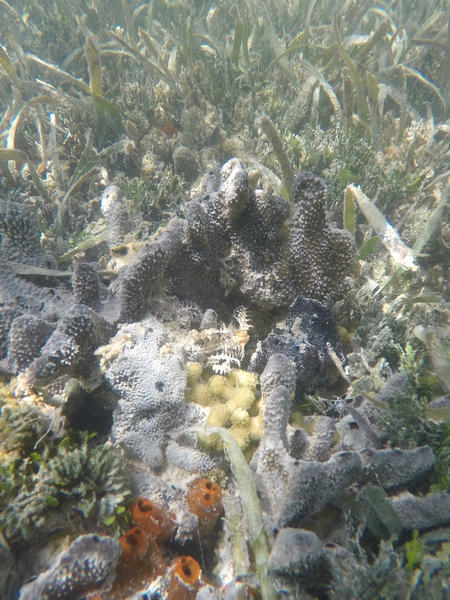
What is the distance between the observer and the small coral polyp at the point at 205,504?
1.72 metres

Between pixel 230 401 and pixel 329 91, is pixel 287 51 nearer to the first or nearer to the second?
pixel 329 91

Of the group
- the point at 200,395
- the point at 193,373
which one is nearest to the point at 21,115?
the point at 193,373

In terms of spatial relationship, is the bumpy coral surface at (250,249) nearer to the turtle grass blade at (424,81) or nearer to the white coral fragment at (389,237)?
the white coral fragment at (389,237)

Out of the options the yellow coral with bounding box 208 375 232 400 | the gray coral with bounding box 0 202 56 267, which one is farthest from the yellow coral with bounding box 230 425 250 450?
the gray coral with bounding box 0 202 56 267

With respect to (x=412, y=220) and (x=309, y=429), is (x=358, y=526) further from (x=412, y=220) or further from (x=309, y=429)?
(x=412, y=220)

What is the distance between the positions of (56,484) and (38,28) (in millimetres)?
9811

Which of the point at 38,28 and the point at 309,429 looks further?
the point at 38,28

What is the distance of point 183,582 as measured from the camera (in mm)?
1485

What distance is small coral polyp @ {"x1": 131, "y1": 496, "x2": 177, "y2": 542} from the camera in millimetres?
1648

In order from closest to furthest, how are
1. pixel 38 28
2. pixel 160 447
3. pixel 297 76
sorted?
pixel 160 447 < pixel 297 76 < pixel 38 28

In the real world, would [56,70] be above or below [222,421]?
above

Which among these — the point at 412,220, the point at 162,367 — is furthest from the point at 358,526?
the point at 412,220

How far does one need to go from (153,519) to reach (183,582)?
0.29 m

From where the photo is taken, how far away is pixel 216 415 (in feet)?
6.66
